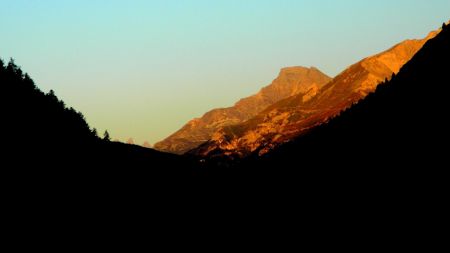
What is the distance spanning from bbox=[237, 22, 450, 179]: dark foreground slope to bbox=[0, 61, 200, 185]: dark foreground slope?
38.7 metres

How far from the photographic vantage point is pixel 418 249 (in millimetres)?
57531

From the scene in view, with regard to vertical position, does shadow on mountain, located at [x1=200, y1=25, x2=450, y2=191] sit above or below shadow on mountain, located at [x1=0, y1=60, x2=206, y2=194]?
below

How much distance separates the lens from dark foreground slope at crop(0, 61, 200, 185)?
310 feet

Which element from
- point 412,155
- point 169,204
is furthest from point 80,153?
point 412,155

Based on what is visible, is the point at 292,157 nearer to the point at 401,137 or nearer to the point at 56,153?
the point at 401,137

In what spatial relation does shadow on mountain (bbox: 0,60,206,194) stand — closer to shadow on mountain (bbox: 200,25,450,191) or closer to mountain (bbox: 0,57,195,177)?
mountain (bbox: 0,57,195,177)

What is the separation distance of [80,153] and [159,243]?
48.3 m

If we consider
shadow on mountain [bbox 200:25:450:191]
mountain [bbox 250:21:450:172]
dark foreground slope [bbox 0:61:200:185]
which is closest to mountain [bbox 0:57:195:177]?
dark foreground slope [bbox 0:61:200:185]

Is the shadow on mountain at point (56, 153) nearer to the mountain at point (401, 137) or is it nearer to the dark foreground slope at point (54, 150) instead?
the dark foreground slope at point (54, 150)

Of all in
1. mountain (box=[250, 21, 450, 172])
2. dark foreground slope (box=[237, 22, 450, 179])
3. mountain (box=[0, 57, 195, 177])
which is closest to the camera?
mountain (box=[250, 21, 450, 172])

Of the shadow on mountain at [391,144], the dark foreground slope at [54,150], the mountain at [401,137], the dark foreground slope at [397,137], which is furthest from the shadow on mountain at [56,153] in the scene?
the mountain at [401,137]

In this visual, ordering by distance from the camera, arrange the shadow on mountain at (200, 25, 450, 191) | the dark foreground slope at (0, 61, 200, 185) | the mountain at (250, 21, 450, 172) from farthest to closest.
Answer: the dark foreground slope at (0, 61, 200, 185)
the shadow on mountain at (200, 25, 450, 191)
the mountain at (250, 21, 450, 172)

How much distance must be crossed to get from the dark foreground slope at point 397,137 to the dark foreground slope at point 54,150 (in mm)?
38703

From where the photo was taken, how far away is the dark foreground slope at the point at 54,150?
94500mm
